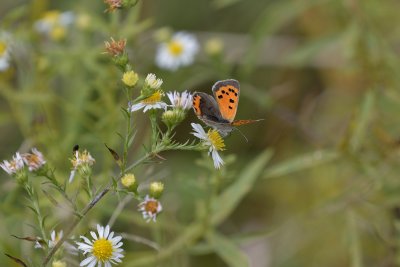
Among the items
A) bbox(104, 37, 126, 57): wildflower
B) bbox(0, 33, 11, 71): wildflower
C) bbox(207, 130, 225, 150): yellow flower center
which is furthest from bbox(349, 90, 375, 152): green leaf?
bbox(0, 33, 11, 71): wildflower

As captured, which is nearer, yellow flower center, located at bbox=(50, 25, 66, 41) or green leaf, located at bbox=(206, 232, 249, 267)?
green leaf, located at bbox=(206, 232, 249, 267)

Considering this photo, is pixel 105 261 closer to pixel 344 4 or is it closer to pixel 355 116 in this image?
pixel 355 116

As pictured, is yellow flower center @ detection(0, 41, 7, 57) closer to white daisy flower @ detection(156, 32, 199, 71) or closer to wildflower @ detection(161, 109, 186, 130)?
white daisy flower @ detection(156, 32, 199, 71)

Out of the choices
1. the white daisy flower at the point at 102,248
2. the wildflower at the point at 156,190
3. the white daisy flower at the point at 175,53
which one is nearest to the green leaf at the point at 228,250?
the wildflower at the point at 156,190

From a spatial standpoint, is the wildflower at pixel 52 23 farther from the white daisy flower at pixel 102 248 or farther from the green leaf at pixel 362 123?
the white daisy flower at pixel 102 248

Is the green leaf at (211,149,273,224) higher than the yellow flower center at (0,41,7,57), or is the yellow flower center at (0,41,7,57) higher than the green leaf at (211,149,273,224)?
the yellow flower center at (0,41,7,57)

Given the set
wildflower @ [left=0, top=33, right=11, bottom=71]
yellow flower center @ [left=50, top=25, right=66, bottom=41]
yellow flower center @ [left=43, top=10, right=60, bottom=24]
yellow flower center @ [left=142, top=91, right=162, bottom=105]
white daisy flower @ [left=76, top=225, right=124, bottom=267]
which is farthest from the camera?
yellow flower center @ [left=43, top=10, right=60, bottom=24]

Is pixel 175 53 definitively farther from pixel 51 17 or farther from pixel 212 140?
pixel 212 140

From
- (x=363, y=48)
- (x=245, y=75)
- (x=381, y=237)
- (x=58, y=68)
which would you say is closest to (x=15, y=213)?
(x=58, y=68)

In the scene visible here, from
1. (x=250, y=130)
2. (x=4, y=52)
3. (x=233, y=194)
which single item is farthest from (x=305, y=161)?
(x=4, y=52)
